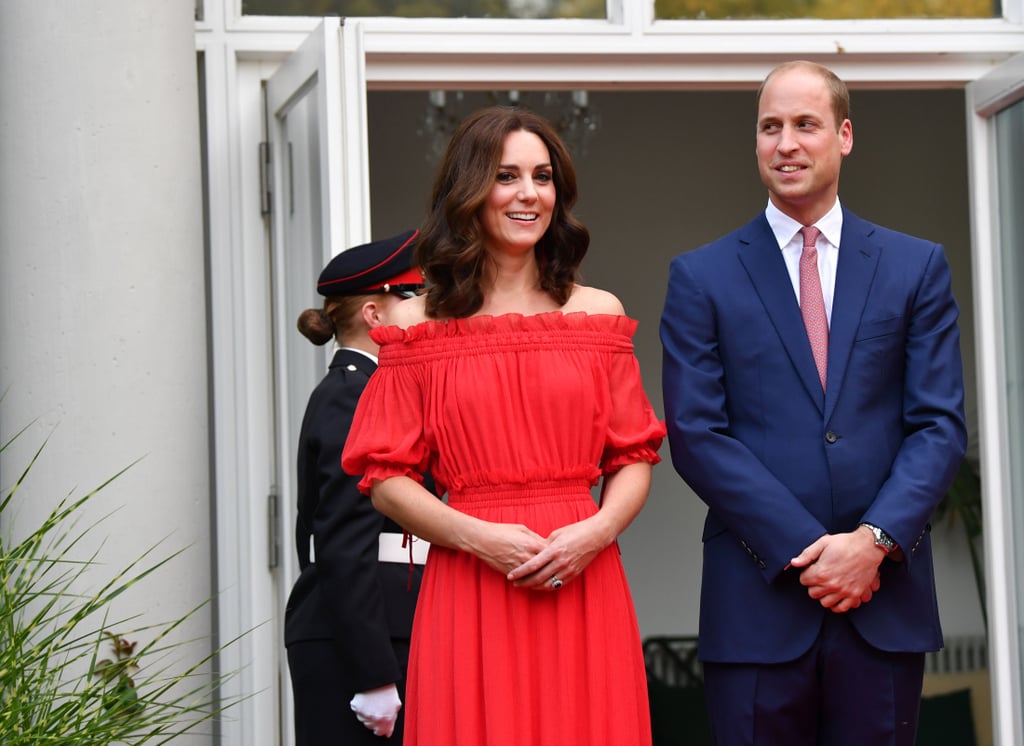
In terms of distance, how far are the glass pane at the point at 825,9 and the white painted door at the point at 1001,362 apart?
26 cm

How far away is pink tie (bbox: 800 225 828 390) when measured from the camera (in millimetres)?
2939

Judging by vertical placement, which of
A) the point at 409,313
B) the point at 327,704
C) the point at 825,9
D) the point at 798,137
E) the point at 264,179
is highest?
the point at 825,9

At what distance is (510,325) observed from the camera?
2742 mm

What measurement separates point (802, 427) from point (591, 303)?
478mm

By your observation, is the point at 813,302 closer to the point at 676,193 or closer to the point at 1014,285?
the point at 1014,285

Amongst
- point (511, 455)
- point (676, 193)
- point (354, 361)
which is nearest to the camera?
point (511, 455)

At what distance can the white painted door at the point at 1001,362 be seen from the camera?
4551mm

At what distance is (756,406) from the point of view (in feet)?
9.56

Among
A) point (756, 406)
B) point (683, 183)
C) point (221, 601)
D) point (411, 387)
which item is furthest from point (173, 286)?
point (683, 183)

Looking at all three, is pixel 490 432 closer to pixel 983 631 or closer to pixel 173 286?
pixel 173 286

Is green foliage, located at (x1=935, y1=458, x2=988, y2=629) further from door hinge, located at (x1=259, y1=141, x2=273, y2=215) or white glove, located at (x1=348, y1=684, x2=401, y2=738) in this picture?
white glove, located at (x1=348, y1=684, x2=401, y2=738)

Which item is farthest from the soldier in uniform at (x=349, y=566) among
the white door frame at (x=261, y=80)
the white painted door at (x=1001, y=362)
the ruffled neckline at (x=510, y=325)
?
the white painted door at (x=1001, y=362)

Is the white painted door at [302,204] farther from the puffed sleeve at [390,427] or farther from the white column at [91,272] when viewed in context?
the puffed sleeve at [390,427]

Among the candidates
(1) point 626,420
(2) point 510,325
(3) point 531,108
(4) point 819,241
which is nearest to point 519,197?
(2) point 510,325
